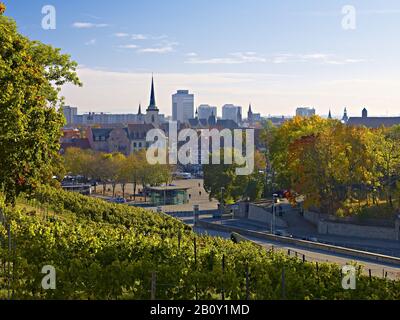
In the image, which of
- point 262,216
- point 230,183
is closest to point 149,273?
point 262,216

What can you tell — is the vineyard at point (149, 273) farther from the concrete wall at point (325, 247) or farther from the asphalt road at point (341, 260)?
the concrete wall at point (325, 247)

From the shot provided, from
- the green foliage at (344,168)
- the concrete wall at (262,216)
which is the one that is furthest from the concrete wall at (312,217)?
the concrete wall at (262,216)

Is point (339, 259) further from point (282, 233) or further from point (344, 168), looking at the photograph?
point (344, 168)

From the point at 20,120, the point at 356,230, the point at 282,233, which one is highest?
the point at 20,120

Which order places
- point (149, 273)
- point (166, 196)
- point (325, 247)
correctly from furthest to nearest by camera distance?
point (166, 196)
point (325, 247)
point (149, 273)

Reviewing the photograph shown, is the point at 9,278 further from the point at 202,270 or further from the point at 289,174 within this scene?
the point at 289,174

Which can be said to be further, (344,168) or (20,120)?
(344,168)

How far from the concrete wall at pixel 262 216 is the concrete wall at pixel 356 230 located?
15.9 ft

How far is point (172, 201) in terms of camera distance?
7462cm

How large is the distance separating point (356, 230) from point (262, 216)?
1292 cm

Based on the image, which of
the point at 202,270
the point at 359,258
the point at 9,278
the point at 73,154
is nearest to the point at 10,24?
the point at 9,278

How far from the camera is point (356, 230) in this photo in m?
49.8

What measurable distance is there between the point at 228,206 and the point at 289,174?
1228 centimetres

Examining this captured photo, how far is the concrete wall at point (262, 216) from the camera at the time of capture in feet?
186
